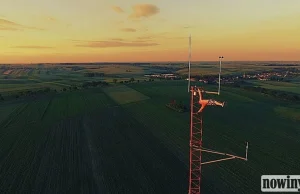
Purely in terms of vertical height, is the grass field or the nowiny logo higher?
the grass field

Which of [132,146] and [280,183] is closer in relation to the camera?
[280,183]

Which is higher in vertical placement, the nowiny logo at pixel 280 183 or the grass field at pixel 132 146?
the grass field at pixel 132 146

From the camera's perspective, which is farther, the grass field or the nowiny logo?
the grass field

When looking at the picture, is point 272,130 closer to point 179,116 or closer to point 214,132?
point 214,132

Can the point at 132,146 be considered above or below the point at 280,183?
above
